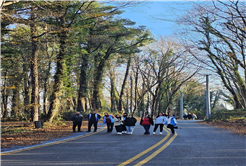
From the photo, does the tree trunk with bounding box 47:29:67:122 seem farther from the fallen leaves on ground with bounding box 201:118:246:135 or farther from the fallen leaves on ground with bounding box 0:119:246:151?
the fallen leaves on ground with bounding box 201:118:246:135

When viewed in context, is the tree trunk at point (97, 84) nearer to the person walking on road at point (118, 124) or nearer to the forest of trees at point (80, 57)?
the forest of trees at point (80, 57)

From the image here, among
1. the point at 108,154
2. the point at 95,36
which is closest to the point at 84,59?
the point at 95,36

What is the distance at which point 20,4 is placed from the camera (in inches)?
661

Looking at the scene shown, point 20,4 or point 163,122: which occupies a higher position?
point 20,4

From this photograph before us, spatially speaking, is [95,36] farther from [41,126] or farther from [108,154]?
[108,154]

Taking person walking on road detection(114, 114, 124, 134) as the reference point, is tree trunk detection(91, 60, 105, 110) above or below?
above

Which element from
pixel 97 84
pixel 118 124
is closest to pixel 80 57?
pixel 97 84

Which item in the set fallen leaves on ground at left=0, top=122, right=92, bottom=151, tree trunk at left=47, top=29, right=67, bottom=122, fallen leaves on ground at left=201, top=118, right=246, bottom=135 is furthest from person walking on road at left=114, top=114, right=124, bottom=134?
fallen leaves on ground at left=201, top=118, right=246, bottom=135

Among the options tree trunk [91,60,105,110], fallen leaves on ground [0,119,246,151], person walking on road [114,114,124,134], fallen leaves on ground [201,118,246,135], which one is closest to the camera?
fallen leaves on ground [0,119,246,151]

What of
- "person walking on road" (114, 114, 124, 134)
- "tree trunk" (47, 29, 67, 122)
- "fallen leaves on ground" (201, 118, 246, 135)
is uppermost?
"tree trunk" (47, 29, 67, 122)

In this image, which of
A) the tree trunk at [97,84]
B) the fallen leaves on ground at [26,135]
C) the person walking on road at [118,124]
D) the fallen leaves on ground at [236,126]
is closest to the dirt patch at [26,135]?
the fallen leaves on ground at [26,135]

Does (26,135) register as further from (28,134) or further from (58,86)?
(58,86)

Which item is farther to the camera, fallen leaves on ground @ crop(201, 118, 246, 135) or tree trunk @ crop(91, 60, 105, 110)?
tree trunk @ crop(91, 60, 105, 110)

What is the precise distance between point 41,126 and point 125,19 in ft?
72.3
